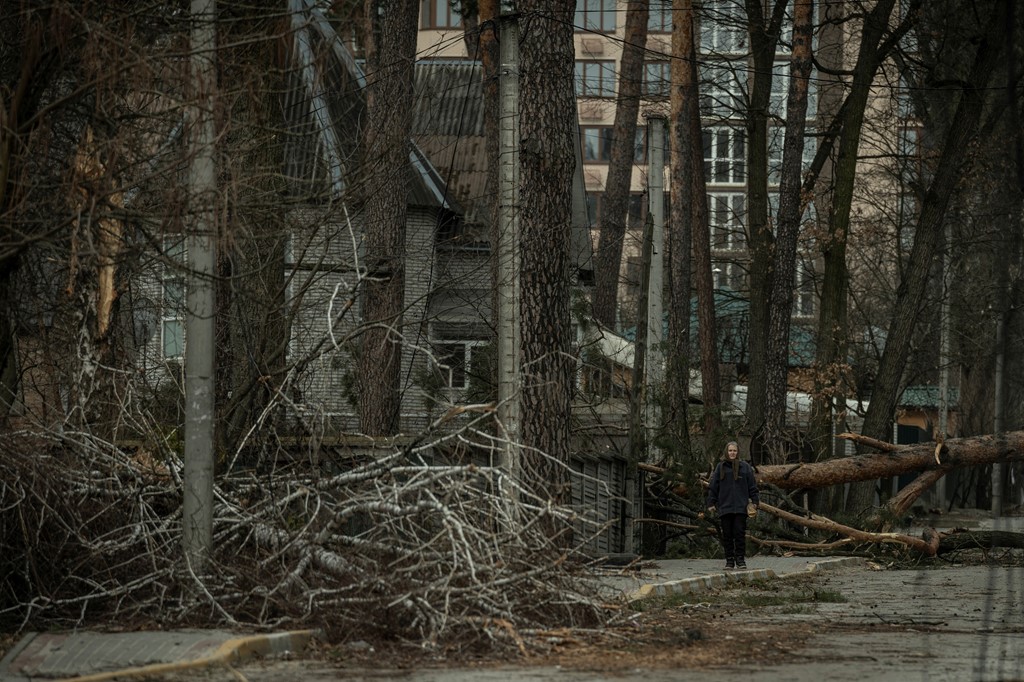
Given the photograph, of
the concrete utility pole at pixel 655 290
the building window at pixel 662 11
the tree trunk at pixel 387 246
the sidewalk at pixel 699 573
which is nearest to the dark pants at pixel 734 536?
the sidewalk at pixel 699 573

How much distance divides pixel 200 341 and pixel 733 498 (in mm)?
9216

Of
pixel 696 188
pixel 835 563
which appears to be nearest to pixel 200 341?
pixel 835 563

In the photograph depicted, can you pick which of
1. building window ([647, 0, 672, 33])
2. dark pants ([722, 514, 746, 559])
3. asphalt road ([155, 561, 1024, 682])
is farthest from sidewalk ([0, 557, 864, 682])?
building window ([647, 0, 672, 33])

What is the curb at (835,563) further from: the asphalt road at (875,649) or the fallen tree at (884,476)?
the asphalt road at (875,649)

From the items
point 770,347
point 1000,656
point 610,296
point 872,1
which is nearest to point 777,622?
point 1000,656

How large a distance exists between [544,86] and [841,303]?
1356 cm

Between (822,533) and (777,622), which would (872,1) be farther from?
(777,622)

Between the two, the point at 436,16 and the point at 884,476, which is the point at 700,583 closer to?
the point at 884,476

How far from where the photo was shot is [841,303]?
2978cm

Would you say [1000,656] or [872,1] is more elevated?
[872,1]

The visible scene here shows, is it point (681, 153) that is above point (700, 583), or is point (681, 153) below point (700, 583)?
above

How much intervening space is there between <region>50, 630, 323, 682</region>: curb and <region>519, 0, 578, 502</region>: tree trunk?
6503 mm

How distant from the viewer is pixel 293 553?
40.8 feet

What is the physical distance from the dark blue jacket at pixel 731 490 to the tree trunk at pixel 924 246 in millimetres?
8746
